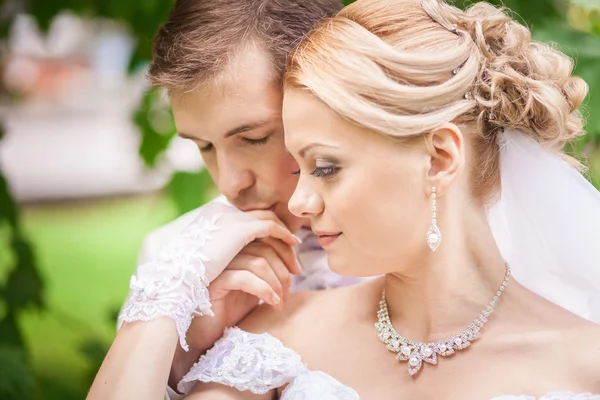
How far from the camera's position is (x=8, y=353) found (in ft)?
8.21

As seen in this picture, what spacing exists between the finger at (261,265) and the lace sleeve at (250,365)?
0.12 meters

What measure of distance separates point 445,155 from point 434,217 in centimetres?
12

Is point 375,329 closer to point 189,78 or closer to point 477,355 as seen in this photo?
point 477,355

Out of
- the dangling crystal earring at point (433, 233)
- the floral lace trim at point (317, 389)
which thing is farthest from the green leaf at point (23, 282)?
the dangling crystal earring at point (433, 233)

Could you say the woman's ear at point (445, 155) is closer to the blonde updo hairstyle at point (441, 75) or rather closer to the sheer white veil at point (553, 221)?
the blonde updo hairstyle at point (441, 75)

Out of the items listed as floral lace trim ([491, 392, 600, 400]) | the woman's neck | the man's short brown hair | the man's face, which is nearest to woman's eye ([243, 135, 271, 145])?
the man's face

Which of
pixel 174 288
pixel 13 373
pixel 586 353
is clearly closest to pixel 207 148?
pixel 174 288

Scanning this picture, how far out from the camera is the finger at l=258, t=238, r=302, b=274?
1.87m

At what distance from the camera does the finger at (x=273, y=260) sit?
1854mm

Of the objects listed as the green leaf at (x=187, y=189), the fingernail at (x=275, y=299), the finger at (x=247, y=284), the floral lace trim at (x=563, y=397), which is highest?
the floral lace trim at (x=563, y=397)

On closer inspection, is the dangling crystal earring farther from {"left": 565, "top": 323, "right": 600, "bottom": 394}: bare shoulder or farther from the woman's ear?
{"left": 565, "top": 323, "right": 600, "bottom": 394}: bare shoulder

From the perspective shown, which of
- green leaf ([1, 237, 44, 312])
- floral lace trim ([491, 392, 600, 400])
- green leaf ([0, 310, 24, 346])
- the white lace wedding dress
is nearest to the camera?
floral lace trim ([491, 392, 600, 400])

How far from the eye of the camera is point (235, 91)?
5.86 feet

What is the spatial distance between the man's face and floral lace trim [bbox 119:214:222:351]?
21 centimetres
